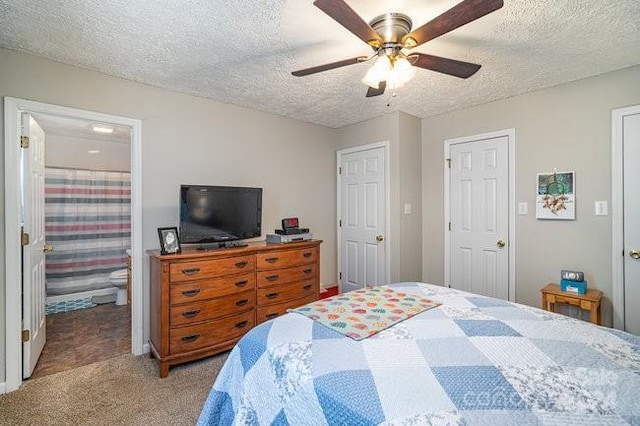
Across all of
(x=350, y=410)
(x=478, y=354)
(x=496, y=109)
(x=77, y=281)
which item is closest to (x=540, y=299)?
(x=496, y=109)

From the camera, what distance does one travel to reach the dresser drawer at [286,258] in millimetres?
2773

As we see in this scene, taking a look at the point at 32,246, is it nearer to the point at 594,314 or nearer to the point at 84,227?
the point at 84,227

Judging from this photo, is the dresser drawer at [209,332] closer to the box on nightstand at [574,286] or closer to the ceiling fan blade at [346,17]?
the ceiling fan blade at [346,17]

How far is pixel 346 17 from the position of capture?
135 centimetres

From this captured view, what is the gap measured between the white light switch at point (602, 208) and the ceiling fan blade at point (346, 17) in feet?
7.81

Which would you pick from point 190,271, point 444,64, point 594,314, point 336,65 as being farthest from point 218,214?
point 594,314

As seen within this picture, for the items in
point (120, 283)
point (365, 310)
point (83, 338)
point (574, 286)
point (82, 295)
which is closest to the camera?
point (365, 310)

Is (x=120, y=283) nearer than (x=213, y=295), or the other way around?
(x=213, y=295)

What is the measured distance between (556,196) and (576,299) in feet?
3.01

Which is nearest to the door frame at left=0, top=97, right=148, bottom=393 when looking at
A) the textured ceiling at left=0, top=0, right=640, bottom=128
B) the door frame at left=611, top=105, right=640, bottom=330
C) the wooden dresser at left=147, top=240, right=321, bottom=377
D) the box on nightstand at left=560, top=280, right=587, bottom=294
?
the textured ceiling at left=0, top=0, right=640, bottom=128

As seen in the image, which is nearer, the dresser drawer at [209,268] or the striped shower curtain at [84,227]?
the dresser drawer at [209,268]

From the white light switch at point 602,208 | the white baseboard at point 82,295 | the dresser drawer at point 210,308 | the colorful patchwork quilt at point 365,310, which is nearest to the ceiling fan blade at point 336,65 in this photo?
the colorful patchwork quilt at point 365,310

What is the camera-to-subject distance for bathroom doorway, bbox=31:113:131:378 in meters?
3.83

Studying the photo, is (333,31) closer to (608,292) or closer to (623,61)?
(623,61)
